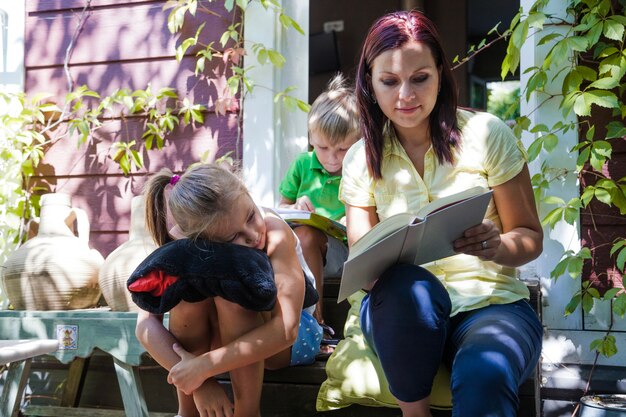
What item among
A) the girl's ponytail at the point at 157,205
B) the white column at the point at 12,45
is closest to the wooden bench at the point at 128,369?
the girl's ponytail at the point at 157,205

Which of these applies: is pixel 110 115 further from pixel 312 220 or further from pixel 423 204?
pixel 423 204

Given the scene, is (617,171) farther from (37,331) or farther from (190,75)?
(37,331)

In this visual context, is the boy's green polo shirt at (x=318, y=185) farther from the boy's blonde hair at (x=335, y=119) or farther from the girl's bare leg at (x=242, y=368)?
the girl's bare leg at (x=242, y=368)

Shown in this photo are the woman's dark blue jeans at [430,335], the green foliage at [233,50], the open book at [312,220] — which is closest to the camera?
the woman's dark blue jeans at [430,335]

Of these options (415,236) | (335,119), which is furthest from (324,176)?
(415,236)

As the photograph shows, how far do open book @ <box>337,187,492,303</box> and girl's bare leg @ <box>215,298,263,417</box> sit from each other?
329 millimetres

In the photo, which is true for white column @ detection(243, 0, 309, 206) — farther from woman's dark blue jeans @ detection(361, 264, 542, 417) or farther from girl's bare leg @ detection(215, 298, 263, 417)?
woman's dark blue jeans @ detection(361, 264, 542, 417)

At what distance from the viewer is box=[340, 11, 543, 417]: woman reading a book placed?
143 cm

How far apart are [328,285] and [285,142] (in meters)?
0.75

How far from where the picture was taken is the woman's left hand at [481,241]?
1.46m

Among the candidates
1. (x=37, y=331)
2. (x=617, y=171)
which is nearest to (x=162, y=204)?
(x=37, y=331)

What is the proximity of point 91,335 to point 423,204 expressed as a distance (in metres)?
1.24

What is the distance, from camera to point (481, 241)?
1.47 metres

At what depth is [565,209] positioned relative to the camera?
2.38m
